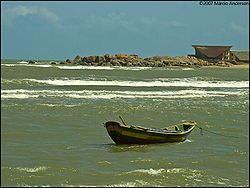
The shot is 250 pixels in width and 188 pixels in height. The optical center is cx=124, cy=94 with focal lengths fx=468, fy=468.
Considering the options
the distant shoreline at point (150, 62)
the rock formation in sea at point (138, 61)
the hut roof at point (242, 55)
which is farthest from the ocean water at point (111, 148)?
the hut roof at point (242, 55)

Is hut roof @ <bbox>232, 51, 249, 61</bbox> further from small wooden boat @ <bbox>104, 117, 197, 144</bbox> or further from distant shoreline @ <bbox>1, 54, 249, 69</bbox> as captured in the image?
small wooden boat @ <bbox>104, 117, 197, 144</bbox>

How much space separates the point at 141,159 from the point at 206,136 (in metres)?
5.01

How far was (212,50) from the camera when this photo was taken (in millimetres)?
102250

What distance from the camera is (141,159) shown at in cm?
1309

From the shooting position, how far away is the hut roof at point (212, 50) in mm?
100375

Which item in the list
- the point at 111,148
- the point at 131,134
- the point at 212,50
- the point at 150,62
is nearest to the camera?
the point at 111,148

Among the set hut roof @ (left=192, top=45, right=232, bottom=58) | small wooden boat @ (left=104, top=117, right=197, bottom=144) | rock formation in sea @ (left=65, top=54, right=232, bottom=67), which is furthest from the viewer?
hut roof @ (left=192, top=45, right=232, bottom=58)

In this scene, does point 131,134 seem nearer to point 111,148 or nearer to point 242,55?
point 111,148

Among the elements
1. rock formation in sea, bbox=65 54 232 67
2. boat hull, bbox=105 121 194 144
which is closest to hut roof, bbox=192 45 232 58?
A: rock formation in sea, bbox=65 54 232 67

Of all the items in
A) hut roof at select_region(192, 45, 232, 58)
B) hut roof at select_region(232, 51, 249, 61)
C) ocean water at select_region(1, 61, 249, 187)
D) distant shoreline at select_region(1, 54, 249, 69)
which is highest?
hut roof at select_region(192, 45, 232, 58)

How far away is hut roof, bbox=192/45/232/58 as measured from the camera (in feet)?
329

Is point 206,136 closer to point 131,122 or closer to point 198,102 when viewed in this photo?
point 131,122

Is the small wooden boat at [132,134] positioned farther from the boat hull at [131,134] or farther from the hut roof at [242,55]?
the hut roof at [242,55]

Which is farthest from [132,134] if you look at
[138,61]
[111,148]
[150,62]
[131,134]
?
[138,61]
